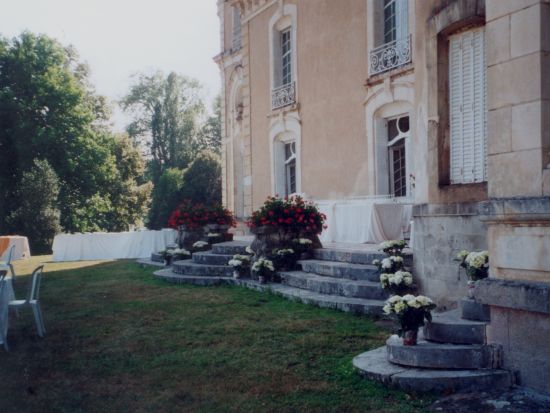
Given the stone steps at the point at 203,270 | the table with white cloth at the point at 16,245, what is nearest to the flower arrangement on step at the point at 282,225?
the stone steps at the point at 203,270

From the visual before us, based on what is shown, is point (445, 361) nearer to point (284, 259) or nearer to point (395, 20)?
point (284, 259)

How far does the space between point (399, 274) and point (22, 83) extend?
25.6 meters

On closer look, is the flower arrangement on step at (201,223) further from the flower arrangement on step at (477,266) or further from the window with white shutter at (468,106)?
the flower arrangement on step at (477,266)

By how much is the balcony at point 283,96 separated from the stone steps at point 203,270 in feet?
19.0

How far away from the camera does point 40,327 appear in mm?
6668

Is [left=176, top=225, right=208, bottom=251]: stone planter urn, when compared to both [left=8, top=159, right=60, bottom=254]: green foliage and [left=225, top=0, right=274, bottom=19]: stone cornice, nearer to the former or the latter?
[left=225, top=0, right=274, bottom=19]: stone cornice

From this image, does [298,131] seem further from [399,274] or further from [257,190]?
[399,274]

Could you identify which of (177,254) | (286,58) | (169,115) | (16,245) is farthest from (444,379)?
(169,115)

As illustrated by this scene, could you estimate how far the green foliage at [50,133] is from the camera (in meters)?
26.1

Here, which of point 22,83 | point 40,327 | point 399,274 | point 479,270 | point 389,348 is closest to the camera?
point 389,348

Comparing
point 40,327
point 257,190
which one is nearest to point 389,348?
point 40,327

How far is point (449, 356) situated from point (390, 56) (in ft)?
28.4

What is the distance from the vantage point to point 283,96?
50.0ft

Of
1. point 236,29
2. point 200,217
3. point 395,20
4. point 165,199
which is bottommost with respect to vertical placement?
point 200,217
